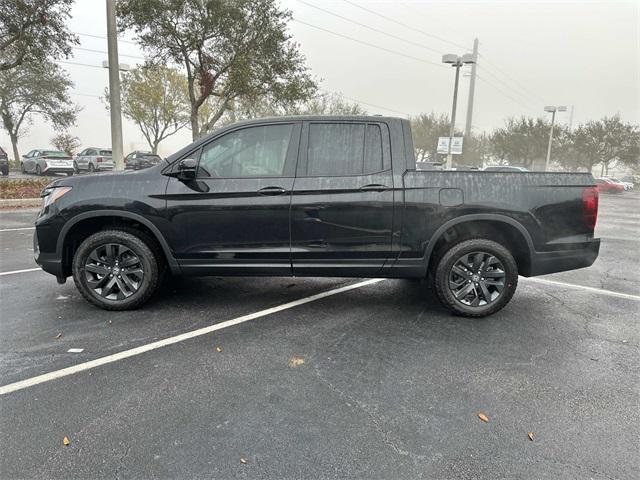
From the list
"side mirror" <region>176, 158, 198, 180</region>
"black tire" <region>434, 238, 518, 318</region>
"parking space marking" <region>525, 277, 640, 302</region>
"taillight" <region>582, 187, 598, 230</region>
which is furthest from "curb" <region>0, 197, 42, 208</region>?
"taillight" <region>582, 187, 598, 230</region>

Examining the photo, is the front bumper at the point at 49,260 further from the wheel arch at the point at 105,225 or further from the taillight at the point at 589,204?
the taillight at the point at 589,204

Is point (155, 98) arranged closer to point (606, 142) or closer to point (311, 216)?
point (311, 216)

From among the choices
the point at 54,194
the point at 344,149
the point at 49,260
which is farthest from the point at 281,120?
the point at 49,260

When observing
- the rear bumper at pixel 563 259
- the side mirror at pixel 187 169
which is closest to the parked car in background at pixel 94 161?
the side mirror at pixel 187 169

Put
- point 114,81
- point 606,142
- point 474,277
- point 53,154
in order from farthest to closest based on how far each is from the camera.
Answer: point 606,142 < point 53,154 < point 114,81 < point 474,277

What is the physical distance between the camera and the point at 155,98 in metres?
36.7

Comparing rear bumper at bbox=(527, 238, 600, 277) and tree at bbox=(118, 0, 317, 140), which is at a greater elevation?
tree at bbox=(118, 0, 317, 140)

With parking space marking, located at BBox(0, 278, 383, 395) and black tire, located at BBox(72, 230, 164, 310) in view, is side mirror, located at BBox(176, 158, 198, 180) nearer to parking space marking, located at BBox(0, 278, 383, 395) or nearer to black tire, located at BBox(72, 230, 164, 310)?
black tire, located at BBox(72, 230, 164, 310)

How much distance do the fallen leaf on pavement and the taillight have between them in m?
3.08

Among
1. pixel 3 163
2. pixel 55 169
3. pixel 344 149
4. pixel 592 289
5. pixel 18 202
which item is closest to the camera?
pixel 344 149

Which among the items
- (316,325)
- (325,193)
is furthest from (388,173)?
(316,325)

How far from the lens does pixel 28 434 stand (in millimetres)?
2379

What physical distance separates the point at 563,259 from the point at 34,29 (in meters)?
15.3

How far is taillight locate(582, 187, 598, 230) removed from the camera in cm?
414
